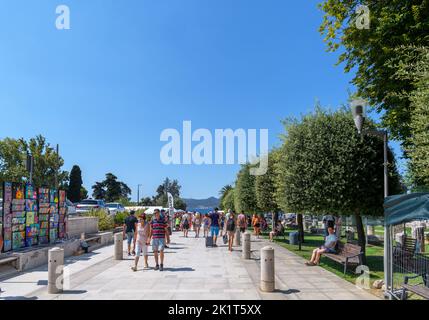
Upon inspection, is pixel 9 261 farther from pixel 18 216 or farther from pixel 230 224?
pixel 230 224

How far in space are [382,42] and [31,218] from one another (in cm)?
1355

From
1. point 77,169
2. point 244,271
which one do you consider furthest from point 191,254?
point 77,169

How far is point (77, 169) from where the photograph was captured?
77250mm

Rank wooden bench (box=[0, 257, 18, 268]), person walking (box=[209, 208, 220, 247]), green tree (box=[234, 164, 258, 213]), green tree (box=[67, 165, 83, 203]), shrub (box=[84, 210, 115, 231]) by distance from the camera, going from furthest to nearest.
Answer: green tree (box=[67, 165, 83, 203]), green tree (box=[234, 164, 258, 213]), shrub (box=[84, 210, 115, 231]), person walking (box=[209, 208, 220, 247]), wooden bench (box=[0, 257, 18, 268])

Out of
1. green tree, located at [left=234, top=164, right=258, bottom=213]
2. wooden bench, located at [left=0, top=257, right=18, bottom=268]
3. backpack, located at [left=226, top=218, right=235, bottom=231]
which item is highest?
green tree, located at [left=234, top=164, right=258, bottom=213]

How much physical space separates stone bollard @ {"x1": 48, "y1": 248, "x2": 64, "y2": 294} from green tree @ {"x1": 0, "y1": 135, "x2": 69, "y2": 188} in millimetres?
34650

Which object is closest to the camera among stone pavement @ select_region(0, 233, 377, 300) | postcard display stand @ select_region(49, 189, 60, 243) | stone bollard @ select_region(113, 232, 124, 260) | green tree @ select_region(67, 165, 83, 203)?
stone pavement @ select_region(0, 233, 377, 300)

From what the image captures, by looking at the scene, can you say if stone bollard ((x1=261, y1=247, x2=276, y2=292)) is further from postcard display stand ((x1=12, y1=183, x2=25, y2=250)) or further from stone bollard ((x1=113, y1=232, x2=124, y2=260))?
postcard display stand ((x1=12, y1=183, x2=25, y2=250))

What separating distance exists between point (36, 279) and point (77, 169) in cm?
7040

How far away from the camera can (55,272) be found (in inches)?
350

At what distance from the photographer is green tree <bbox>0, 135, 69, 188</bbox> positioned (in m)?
44.1

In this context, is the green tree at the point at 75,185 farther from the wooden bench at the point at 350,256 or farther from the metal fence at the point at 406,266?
the metal fence at the point at 406,266

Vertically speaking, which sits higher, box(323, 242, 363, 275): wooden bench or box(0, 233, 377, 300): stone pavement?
box(323, 242, 363, 275): wooden bench

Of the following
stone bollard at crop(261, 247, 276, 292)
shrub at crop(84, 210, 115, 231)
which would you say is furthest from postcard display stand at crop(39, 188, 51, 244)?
stone bollard at crop(261, 247, 276, 292)
